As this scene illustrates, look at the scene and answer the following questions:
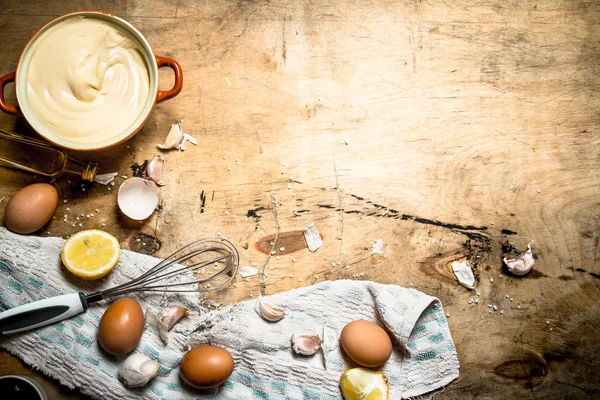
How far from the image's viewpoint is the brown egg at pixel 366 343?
112 cm

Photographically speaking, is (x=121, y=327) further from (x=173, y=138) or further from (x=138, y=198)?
(x=173, y=138)

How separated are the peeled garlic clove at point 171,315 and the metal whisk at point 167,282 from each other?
0.15 ft

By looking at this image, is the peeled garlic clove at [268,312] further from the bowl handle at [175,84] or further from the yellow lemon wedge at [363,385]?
the bowl handle at [175,84]

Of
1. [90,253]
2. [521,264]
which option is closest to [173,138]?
[90,253]

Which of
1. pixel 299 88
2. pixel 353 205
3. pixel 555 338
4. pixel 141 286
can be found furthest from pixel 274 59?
pixel 555 338

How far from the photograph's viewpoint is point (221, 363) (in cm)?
110

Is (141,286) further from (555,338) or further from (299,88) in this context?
(555,338)

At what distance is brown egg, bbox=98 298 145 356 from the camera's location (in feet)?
3.54

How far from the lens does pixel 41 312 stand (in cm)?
112

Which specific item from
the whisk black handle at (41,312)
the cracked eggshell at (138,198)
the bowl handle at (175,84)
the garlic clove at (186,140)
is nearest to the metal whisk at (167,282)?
the whisk black handle at (41,312)

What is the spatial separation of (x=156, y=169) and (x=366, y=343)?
0.65m

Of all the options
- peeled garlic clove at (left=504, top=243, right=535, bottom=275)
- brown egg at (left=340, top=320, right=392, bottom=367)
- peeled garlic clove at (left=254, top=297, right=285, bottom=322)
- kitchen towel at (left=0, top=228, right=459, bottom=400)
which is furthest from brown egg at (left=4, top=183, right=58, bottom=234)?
peeled garlic clove at (left=504, top=243, right=535, bottom=275)

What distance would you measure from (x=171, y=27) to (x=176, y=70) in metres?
0.20

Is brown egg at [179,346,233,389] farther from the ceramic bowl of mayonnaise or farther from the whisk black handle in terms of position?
the ceramic bowl of mayonnaise
